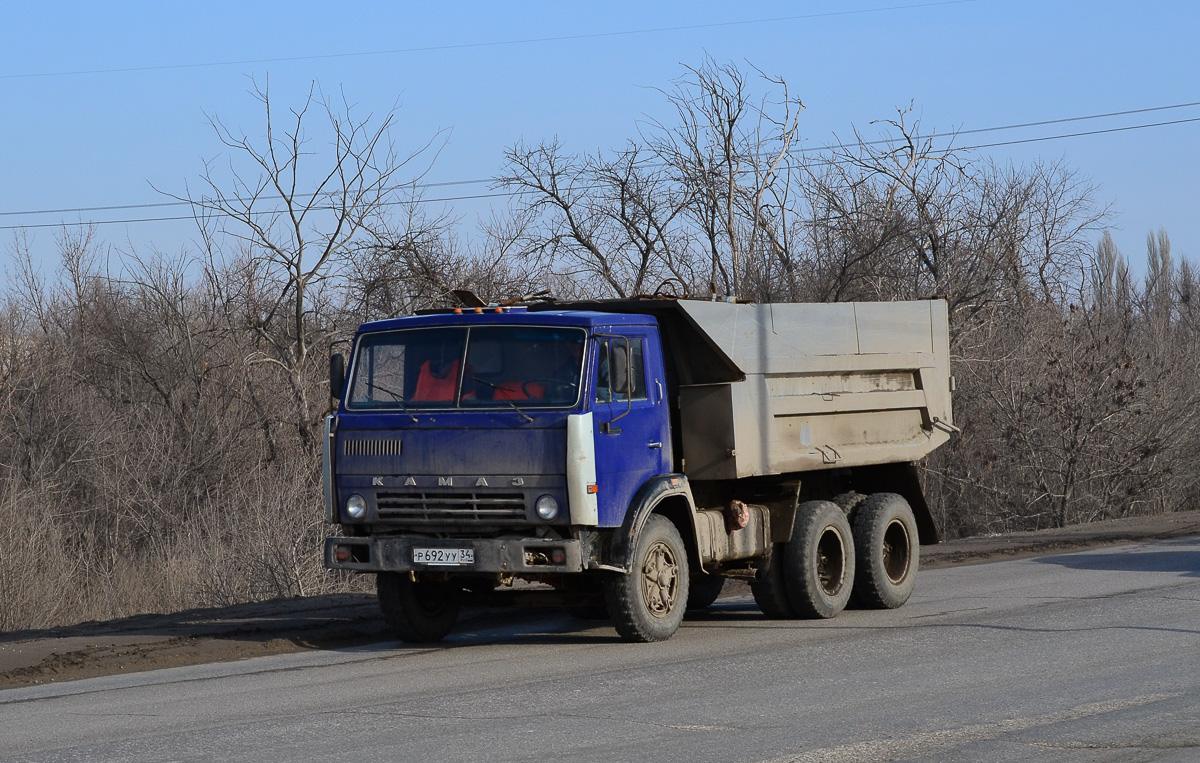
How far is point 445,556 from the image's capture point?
9797 millimetres

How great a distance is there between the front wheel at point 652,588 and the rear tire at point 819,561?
1.55m

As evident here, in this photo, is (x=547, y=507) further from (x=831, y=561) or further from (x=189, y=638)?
(x=831, y=561)

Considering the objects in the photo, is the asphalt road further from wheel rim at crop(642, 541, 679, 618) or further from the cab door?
the cab door

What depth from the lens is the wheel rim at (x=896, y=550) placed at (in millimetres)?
13156

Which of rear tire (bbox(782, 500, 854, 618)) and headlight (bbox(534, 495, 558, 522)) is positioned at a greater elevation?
headlight (bbox(534, 495, 558, 522))

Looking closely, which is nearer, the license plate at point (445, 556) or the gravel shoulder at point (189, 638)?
the license plate at point (445, 556)

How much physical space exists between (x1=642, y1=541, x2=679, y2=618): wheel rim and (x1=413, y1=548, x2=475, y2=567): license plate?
4.56 ft

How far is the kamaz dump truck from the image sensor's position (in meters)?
9.76

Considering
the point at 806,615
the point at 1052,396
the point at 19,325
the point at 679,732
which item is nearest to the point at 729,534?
the point at 806,615

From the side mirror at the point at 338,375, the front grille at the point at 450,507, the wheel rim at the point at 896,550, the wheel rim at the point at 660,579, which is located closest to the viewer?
the front grille at the point at 450,507

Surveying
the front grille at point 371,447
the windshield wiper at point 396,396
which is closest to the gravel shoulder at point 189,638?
the front grille at point 371,447

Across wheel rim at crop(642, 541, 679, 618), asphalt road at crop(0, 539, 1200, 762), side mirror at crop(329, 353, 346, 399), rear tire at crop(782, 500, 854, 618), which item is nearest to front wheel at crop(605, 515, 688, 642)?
wheel rim at crop(642, 541, 679, 618)

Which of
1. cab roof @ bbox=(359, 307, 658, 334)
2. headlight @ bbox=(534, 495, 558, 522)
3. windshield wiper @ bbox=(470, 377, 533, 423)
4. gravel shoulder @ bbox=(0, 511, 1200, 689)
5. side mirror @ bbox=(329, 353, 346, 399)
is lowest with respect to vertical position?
gravel shoulder @ bbox=(0, 511, 1200, 689)

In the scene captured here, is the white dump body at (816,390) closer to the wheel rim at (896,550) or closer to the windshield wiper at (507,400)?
the wheel rim at (896,550)
